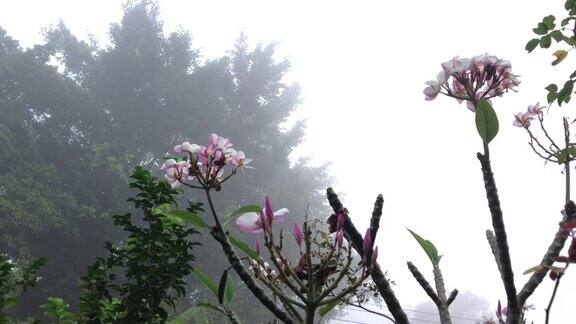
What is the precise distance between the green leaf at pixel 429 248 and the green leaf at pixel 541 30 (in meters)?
0.87

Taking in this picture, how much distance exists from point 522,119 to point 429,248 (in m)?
0.79

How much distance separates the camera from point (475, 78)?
28.6 inches

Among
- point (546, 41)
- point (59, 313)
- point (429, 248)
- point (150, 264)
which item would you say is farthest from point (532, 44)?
point (59, 313)

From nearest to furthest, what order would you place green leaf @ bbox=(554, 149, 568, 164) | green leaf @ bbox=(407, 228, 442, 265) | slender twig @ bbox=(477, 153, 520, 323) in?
slender twig @ bbox=(477, 153, 520, 323)
green leaf @ bbox=(407, 228, 442, 265)
green leaf @ bbox=(554, 149, 568, 164)

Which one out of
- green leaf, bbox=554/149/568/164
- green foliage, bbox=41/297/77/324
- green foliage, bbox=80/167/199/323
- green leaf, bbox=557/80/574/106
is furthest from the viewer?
green foliage, bbox=41/297/77/324

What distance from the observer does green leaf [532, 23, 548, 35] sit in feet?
Answer: 3.76

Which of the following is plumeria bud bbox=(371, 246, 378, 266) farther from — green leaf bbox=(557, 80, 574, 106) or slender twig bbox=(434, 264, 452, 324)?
green leaf bbox=(557, 80, 574, 106)

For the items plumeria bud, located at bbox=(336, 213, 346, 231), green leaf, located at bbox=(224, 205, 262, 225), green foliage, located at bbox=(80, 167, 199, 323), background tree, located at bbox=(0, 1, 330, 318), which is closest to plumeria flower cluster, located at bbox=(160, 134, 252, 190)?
Result: green leaf, located at bbox=(224, 205, 262, 225)

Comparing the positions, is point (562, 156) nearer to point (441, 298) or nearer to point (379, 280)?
point (441, 298)

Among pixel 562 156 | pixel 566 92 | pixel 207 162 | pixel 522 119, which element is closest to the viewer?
pixel 562 156

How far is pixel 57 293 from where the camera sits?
11.8m

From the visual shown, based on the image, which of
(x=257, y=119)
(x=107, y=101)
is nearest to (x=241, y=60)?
(x=257, y=119)

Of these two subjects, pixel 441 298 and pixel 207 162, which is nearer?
pixel 441 298

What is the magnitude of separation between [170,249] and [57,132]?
15403mm
